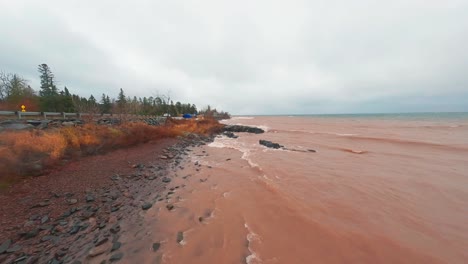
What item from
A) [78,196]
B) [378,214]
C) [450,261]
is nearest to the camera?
[450,261]

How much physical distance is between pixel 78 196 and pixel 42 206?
841 mm

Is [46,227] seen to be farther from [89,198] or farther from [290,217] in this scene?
[290,217]

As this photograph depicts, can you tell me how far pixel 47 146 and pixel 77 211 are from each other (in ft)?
18.1

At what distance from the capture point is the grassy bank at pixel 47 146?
22.0 feet

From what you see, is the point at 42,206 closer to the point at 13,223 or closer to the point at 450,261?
the point at 13,223

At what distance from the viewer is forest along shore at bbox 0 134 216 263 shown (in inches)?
145

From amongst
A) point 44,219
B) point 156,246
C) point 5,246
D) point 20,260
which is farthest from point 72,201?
point 156,246

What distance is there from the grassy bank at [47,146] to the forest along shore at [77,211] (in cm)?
62

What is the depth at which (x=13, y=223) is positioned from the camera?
14.6 ft

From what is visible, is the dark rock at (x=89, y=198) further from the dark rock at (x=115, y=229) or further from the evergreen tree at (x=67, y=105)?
the evergreen tree at (x=67, y=105)

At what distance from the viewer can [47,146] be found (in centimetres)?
823

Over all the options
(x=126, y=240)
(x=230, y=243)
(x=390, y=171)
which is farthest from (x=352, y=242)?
(x=390, y=171)

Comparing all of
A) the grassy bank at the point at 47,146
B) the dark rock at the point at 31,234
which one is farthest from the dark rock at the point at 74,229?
the grassy bank at the point at 47,146

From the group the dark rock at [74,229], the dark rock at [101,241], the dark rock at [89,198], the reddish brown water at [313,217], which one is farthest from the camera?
the dark rock at [89,198]
